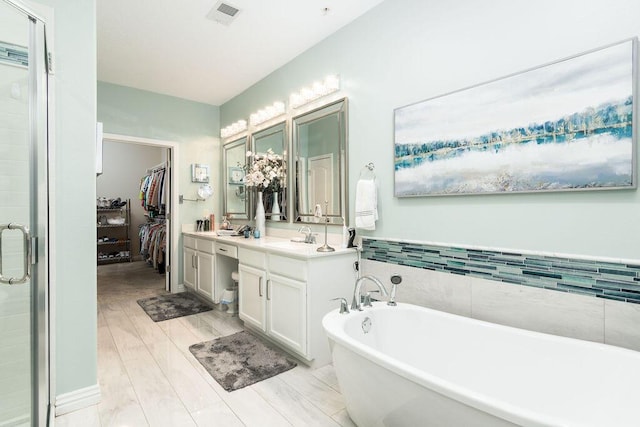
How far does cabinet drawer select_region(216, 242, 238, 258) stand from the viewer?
321 cm

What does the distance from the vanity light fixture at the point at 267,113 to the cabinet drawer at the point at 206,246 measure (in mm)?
1521

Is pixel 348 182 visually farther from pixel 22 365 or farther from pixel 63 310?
pixel 22 365

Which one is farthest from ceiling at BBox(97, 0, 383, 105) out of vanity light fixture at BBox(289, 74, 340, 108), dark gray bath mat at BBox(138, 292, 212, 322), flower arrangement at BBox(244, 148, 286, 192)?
dark gray bath mat at BBox(138, 292, 212, 322)

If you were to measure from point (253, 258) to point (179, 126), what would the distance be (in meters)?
2.65

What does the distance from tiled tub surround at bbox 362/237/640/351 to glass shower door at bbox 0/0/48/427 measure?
2089 millimetres

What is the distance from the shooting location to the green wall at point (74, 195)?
1.85 meters

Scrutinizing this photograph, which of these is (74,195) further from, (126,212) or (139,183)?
(139,183)

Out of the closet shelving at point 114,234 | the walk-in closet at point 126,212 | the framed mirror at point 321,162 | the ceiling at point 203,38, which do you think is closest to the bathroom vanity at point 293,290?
the framed mirror at point 321,162

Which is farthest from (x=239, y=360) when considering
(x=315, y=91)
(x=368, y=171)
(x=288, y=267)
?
(x=315, y=91)

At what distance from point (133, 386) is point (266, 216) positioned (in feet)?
6.67

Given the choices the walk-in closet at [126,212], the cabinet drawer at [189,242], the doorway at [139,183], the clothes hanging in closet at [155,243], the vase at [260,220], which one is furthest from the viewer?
the walk-in closet at [126,212]

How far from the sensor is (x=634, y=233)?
144 centimetres

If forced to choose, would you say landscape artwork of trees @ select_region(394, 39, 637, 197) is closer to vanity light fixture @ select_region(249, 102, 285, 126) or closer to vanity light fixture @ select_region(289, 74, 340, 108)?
vanity light fixture @ select_region(289, 74, 340, 108)

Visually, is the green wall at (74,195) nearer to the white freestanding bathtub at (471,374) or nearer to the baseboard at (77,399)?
the baseboard at (77,399)
